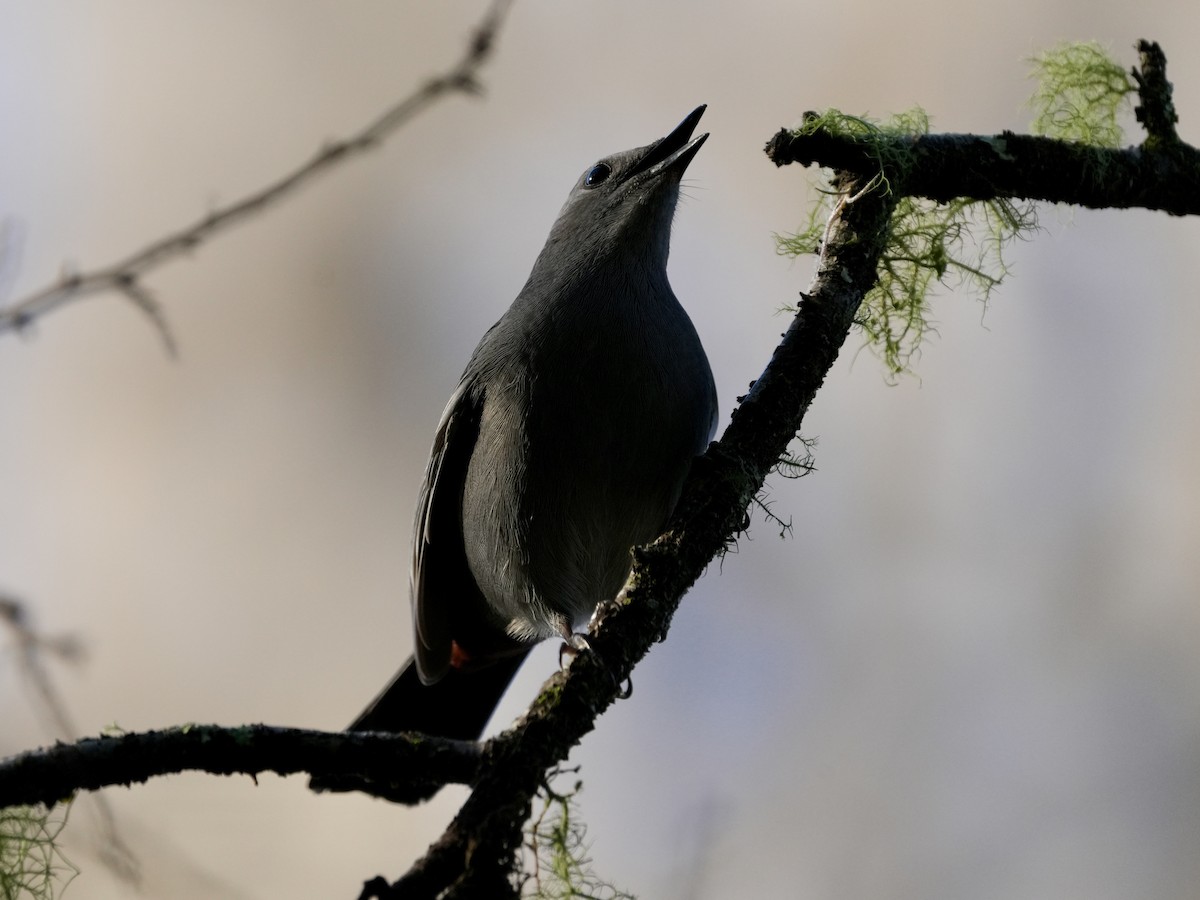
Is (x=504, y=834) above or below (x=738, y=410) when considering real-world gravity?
below

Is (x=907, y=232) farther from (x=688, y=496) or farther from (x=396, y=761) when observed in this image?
→ (x=396, y=761)

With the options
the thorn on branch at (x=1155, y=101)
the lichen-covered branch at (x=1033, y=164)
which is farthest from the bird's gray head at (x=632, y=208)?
the thorn on branch at (x=1155, y=101)

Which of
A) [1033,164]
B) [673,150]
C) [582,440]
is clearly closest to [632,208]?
[673,150]

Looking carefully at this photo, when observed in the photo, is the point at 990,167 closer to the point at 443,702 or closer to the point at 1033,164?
the point at 1033,164

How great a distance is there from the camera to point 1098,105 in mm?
4445

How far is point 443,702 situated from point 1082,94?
12.8 ft

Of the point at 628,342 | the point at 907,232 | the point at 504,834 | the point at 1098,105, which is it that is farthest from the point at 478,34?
the point at 504,834

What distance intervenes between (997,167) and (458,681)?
3.44 metres

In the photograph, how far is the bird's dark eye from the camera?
5.55 meters

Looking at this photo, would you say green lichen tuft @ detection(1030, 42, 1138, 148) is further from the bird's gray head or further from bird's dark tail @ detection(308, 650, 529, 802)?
bird's dark tail @ detection(308, 650, 529, 802)

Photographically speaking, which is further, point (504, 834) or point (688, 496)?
point (688, 496)

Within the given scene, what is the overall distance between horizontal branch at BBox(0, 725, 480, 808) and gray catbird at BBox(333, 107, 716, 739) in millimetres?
2008

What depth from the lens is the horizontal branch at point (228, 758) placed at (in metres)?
2.28

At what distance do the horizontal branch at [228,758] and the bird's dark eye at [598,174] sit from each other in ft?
11.8
